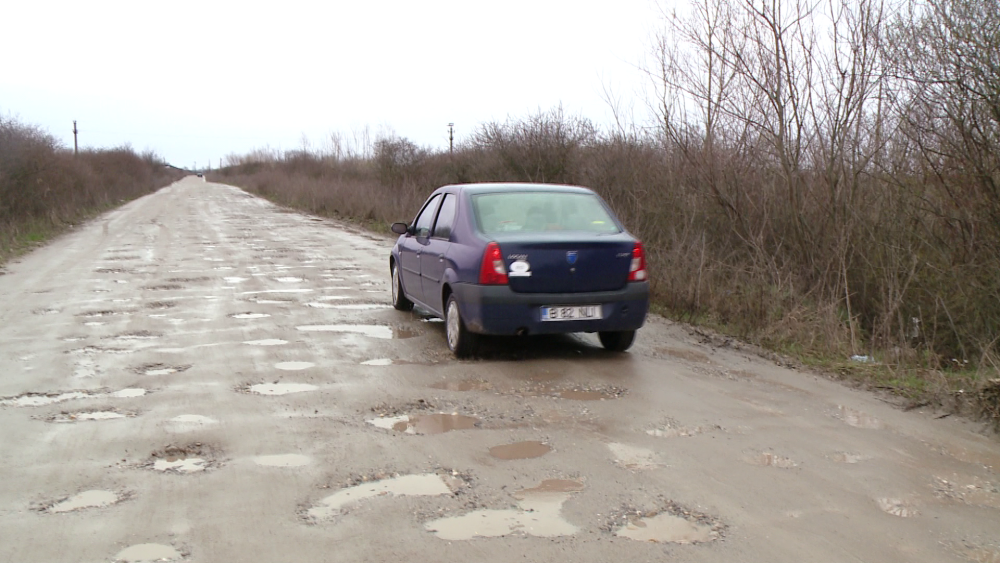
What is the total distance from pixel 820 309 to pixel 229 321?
6328 mm

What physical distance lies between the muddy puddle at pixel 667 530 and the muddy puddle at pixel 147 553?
74.9 inches

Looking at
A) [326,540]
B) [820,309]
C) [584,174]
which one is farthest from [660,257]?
[326,540]

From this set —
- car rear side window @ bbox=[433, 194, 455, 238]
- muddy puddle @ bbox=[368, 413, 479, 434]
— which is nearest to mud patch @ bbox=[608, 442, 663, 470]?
muddy puddle @ bbox=[368, 413, 479, 434]

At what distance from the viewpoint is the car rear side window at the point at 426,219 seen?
8.81 m

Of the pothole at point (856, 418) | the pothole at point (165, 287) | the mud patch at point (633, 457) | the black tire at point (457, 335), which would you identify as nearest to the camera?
the mud patch at point (633, 457)

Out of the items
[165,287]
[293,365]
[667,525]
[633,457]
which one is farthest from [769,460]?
[165,287]

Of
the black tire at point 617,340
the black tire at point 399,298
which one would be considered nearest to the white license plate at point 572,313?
the black tire at point 617,340

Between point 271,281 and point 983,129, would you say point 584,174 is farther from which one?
point 983,129

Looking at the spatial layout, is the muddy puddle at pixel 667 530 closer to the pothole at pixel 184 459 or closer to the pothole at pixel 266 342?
the pothole at pixel 184 459

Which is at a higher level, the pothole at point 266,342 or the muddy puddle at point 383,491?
the pothole at point 266,342

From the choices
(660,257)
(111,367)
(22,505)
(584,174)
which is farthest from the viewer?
(584,174)

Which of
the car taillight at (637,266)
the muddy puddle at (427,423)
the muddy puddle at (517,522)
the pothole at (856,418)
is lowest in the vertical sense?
the pothole at (856,418)

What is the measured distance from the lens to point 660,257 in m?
11.8

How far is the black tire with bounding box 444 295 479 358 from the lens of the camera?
286 inches
